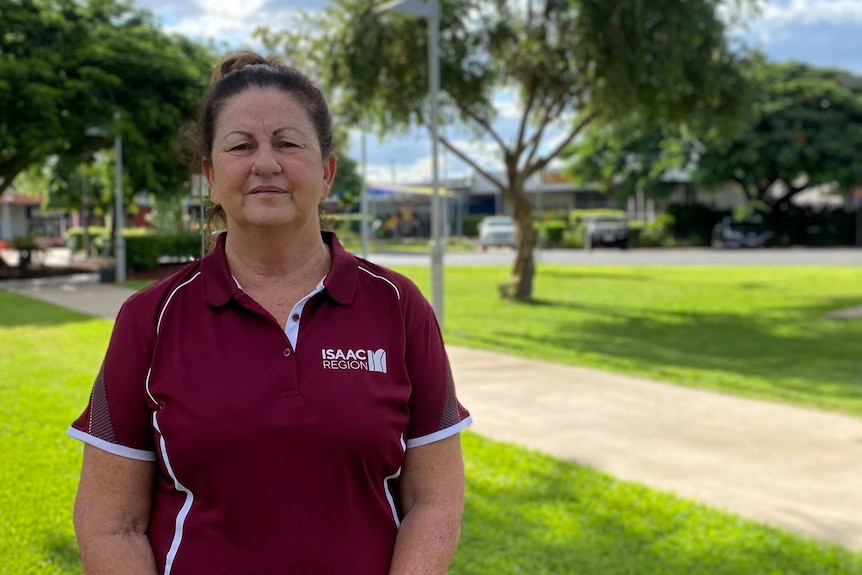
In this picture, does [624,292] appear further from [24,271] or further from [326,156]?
[326,156]

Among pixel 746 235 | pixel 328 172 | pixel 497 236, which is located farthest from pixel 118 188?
pixel 746 235

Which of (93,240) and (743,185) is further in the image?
(743,185)

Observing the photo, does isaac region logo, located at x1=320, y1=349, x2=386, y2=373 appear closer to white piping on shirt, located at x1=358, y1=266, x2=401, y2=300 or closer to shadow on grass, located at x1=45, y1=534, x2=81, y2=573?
white piping on shirt, located at x1=358, y1=266, x2=401, y2=300

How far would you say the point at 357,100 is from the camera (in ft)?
50.0

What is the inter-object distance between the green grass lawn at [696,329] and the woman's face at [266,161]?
6412mm

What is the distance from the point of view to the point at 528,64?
1545 cm

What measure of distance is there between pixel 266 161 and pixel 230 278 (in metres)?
0.25

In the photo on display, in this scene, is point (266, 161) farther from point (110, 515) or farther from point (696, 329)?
point (696, 329)

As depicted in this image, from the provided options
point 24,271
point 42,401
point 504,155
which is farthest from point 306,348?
point 24,271

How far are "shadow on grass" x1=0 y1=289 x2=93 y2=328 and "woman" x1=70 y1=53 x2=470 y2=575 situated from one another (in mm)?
11631

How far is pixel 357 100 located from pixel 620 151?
3161 centimetres

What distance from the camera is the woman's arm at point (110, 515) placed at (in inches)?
70.3

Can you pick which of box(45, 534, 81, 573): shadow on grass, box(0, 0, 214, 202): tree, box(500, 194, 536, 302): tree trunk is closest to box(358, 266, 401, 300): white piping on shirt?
box(45, 534, 81, 573): shadow on grass

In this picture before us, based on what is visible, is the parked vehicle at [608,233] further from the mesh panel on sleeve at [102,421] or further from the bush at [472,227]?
the mesh panel on sleeve at [102,421]
